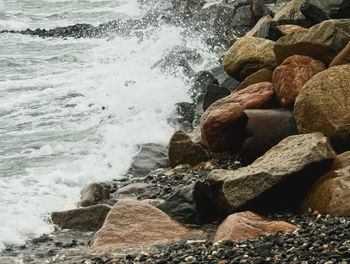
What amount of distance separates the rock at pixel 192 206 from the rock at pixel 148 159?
248cm

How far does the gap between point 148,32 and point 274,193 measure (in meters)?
14.1

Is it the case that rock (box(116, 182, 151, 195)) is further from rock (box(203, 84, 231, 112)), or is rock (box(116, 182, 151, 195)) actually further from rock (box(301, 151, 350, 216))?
rock (box(301, 151, 350, 216))

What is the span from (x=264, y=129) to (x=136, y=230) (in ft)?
6.94

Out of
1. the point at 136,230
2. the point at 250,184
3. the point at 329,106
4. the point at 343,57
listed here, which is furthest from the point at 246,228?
the point at 343,57

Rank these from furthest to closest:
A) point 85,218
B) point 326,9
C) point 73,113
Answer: point 73,113 → point 326,9 → point 85,218

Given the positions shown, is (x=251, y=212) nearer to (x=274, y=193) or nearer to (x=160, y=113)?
(x=274, y=193)

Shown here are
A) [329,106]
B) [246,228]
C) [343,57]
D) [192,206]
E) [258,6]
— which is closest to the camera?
[246,228]

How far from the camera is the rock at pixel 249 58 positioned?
8.72 metres

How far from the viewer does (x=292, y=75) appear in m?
7.18

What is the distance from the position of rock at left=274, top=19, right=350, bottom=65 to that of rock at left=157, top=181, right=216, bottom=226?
255 cm

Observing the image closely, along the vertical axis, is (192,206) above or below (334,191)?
below

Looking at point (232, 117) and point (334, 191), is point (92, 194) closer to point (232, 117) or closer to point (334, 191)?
point (232, 117)

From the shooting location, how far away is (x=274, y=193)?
5512 mm

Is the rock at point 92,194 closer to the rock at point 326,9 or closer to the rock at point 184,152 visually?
the rock at point 184,152
